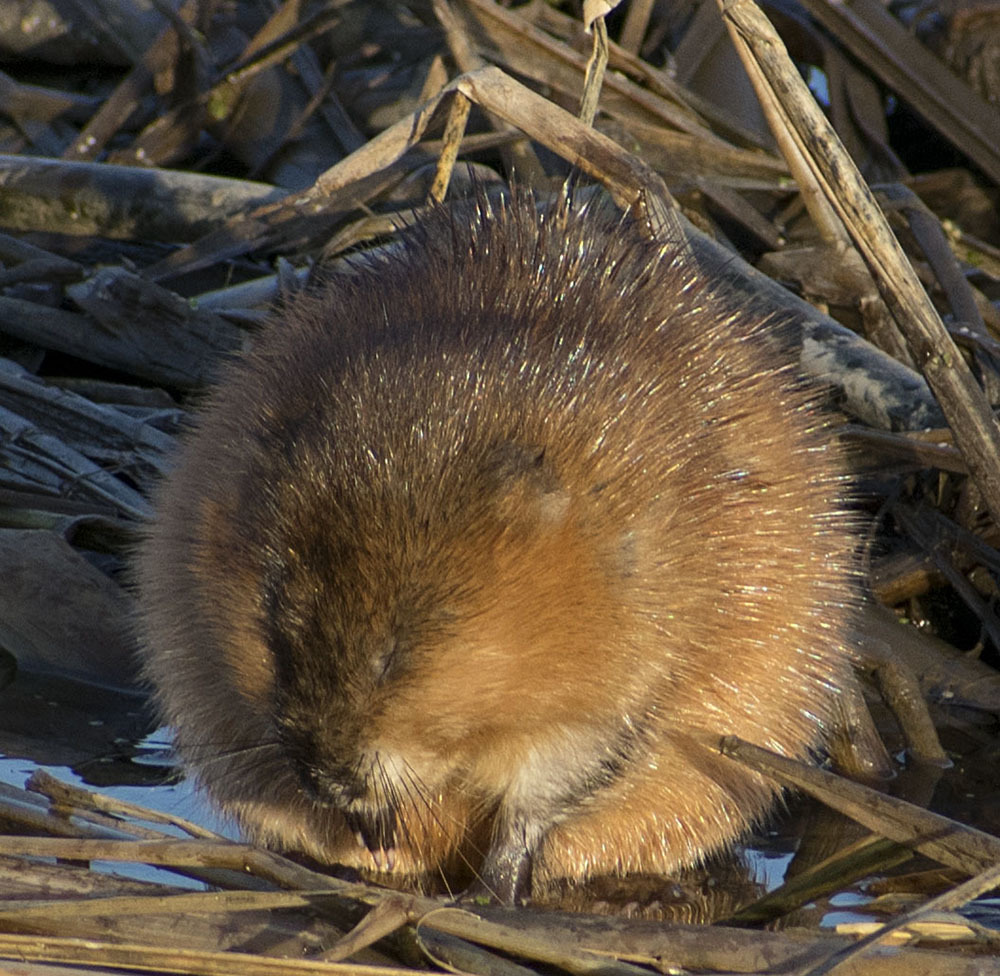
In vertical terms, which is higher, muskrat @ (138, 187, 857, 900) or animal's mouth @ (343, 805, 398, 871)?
muskrat @ (138, 187, 857, 900)

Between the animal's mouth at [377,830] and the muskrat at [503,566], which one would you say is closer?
the muskrat at [503,566]

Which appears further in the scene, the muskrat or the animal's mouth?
Answer: the animal's mouth

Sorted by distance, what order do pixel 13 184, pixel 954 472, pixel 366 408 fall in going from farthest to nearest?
pixel 13 184, pixel 954 472, pixel 366 408

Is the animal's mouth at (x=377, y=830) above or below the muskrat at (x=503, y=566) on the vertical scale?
below

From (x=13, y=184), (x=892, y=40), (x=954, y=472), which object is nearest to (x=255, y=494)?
(x=954, y=472)

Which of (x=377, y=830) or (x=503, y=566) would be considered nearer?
(x=503, y=566)

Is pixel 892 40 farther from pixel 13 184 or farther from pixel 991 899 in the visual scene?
pixel 991 899

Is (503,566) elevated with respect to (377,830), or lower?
elevated

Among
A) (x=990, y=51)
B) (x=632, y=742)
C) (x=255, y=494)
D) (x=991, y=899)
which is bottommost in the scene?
(x=991, y=899)
